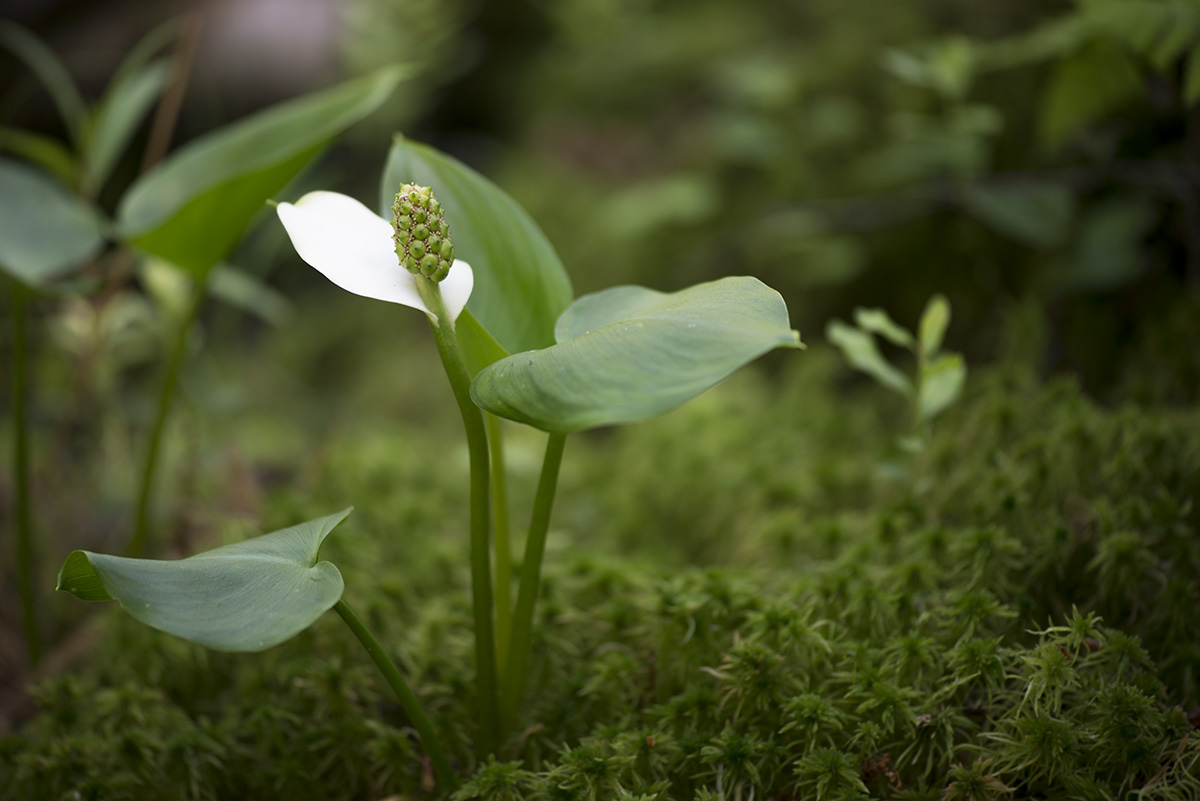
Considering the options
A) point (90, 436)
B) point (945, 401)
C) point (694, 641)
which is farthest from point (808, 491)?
point (90, 436)

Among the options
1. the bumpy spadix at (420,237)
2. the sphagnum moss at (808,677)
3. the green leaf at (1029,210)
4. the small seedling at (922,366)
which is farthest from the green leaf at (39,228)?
Answer: the green leaf at (1029,210)

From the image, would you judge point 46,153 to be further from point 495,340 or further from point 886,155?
point 886,155

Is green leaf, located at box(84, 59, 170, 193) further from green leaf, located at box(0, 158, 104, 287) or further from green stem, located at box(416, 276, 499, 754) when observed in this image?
green stem, located at box(416, 276, 499, 754)

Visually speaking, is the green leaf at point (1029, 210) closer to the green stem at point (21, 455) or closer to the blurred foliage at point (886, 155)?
the blurred foliage at point (886, 155)

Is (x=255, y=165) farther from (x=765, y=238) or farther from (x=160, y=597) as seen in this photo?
(x=765, y=238)

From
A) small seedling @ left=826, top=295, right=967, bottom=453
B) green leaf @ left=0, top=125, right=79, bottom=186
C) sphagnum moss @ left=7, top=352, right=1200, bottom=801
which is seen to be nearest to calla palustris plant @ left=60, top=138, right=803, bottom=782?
sphagnum moss @ left=7, top=352, right=1200, bottom=801
